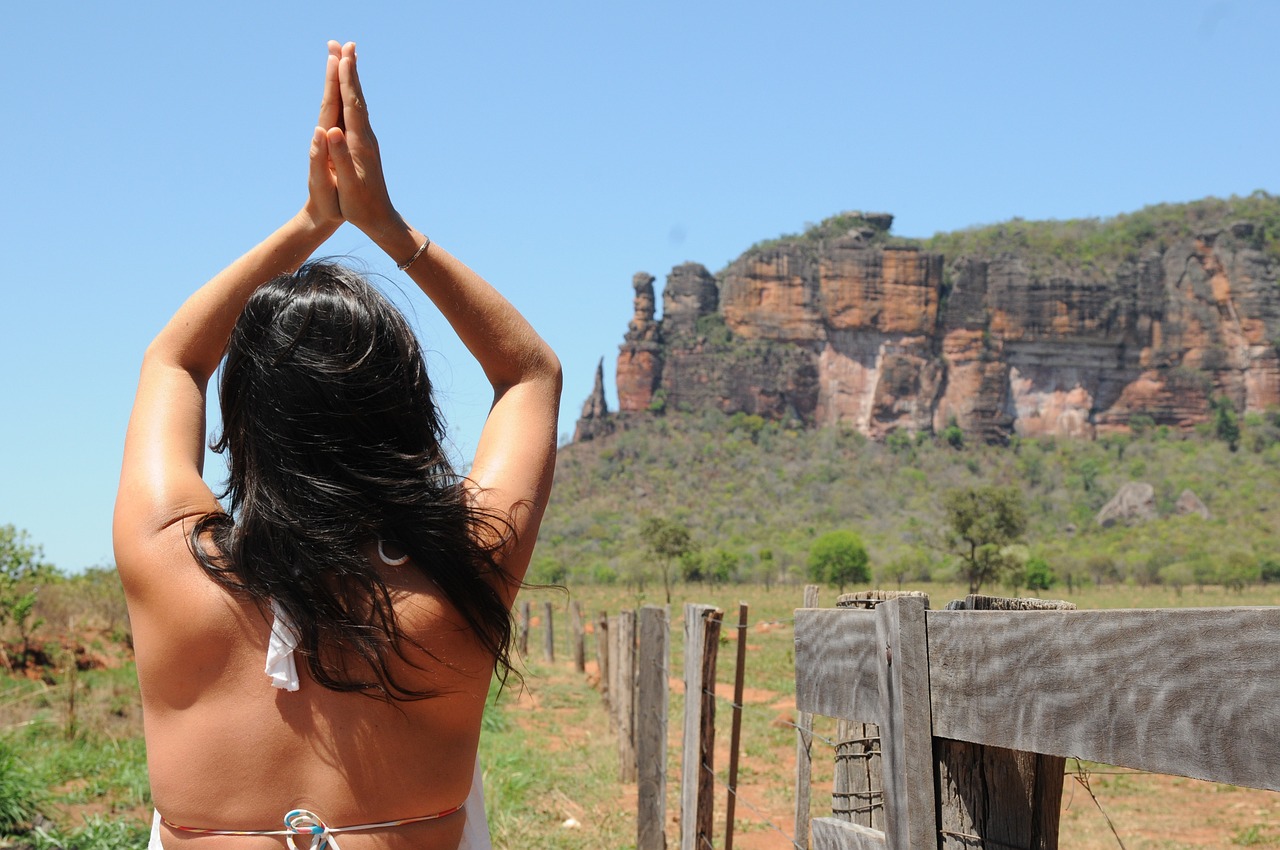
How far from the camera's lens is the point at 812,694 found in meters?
1.85

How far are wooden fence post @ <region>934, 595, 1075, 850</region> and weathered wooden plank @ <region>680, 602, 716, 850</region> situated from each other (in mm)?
2650

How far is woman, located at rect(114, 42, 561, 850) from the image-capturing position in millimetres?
1470

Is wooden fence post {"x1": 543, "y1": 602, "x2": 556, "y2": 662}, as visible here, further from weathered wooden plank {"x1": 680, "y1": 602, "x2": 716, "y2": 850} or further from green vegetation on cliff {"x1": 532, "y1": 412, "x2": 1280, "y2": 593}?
green vegetation on cliff {"x1": 532, "y1": 412, "x2": 1280, "y2": 593}

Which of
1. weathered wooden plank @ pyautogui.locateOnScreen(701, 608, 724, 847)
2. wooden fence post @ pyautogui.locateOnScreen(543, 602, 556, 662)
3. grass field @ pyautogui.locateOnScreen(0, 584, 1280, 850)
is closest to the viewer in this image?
weathered wooden plank @ pyautogui.locateOnScreen(701, 608, 724, 847)

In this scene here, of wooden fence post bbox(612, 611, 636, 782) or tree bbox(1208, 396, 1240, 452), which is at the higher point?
tree bbox(1208, 396, 1240, 452)

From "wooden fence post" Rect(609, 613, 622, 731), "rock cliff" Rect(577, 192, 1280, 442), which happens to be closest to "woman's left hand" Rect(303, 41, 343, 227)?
"wooden fence post" Rect(609, 613, 622, 731)

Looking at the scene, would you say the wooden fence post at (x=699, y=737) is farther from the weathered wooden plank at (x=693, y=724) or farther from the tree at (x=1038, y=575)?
the tree at (x=1038, y=575)

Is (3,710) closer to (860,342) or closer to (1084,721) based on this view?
(1084,721)

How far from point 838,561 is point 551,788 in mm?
40532

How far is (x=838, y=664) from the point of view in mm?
1785

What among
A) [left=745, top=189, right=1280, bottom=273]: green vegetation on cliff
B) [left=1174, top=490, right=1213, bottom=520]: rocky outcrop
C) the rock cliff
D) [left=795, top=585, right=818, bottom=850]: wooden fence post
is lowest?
[left=795, top=585, right=818, bottom=850]: wooden fence post

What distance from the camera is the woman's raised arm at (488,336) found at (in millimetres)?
1684

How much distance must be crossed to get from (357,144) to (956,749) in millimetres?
1240

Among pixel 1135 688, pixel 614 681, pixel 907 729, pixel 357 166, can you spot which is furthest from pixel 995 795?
pixel 614 681
